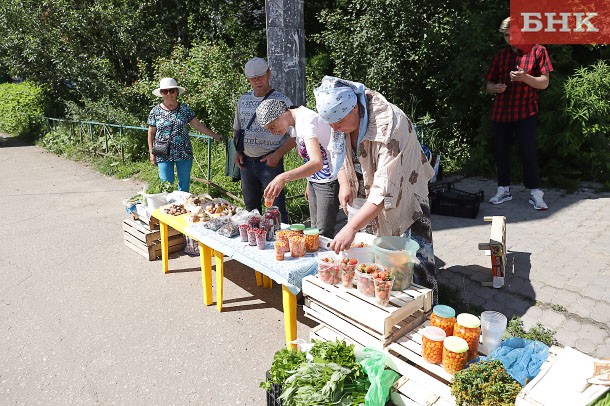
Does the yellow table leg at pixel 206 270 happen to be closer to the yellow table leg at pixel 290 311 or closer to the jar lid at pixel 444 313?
the yellow table leg at pixel 290 311

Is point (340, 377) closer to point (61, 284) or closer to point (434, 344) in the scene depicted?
point (434, 344)

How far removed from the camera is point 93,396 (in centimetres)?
297

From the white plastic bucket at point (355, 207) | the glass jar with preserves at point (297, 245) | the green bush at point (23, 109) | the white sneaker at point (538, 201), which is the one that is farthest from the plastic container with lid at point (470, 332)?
the green bush at point (23, 109)

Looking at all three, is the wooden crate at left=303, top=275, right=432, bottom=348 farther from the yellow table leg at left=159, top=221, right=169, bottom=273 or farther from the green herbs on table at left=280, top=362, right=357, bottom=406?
the yellow table leg at left=159, top=221, right=169, bottom=273

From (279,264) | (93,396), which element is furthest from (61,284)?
(279,264)

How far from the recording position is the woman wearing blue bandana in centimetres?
257

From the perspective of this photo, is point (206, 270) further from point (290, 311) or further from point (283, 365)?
point (283, 365)

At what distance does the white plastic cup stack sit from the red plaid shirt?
414cm

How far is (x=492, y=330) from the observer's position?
2.29 m

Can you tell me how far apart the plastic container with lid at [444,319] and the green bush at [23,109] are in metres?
14.2

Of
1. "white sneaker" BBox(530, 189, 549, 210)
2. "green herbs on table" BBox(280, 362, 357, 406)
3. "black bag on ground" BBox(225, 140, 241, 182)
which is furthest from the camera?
"white sneaker" BBox(530, 189, 549, 210)

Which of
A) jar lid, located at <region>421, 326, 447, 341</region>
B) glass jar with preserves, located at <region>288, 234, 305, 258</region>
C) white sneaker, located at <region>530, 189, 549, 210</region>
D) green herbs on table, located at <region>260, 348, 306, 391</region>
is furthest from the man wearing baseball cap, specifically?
white sneaker, located at <region>530, 189, 549, 210</region>

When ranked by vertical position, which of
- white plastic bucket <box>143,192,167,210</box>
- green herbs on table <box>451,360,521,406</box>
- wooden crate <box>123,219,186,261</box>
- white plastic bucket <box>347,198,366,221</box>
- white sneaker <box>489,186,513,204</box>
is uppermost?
white plastic bucket <box>347,198,366,221</box>

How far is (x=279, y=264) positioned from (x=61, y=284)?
269cm
